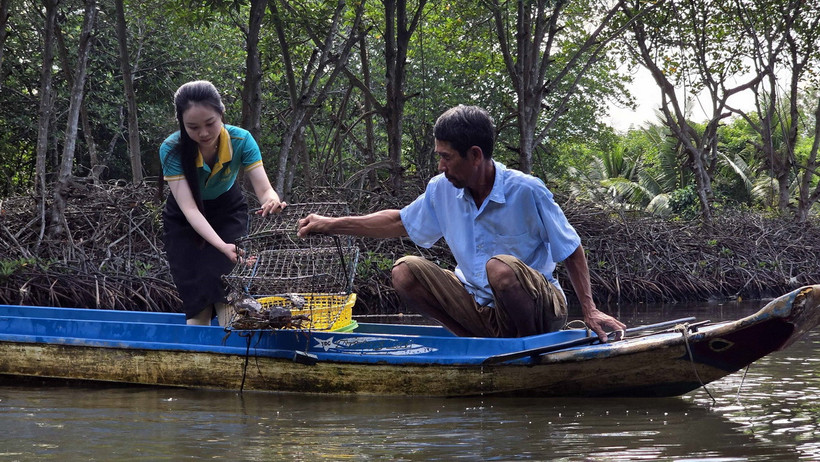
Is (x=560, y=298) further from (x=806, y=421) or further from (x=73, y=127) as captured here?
(x=73, y=127)

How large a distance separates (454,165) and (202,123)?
122 centimetres

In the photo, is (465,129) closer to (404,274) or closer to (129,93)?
(404,274)

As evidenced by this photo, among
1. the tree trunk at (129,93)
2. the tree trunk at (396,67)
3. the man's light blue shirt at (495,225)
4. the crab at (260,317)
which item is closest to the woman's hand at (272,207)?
the crab at (260,317)

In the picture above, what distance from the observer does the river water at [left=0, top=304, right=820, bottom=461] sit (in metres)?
3.17

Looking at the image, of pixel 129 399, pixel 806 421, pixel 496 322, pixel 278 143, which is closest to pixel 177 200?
pixel 129 399

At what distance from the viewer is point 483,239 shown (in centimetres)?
423

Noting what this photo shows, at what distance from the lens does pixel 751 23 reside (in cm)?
1473

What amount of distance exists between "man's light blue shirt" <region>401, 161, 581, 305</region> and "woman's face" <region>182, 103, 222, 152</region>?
3.18 ft

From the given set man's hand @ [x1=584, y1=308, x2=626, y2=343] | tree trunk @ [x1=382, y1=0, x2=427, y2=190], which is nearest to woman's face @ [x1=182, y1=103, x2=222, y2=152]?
man's hand @ [x1=584, y1=308, x2=626, y2=343]

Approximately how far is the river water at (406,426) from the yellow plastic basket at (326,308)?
1.80ft

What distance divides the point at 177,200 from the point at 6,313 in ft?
7.74

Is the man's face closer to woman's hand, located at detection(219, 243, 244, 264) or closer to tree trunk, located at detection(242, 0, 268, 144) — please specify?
woman's hand, located at detection(219, 243, 244, 264)

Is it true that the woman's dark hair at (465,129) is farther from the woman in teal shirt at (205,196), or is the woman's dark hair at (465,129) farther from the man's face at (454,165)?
the woman in teal shirt at (205,196)

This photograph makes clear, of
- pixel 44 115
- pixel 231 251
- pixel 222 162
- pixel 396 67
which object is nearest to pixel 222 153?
pixel 222 162
